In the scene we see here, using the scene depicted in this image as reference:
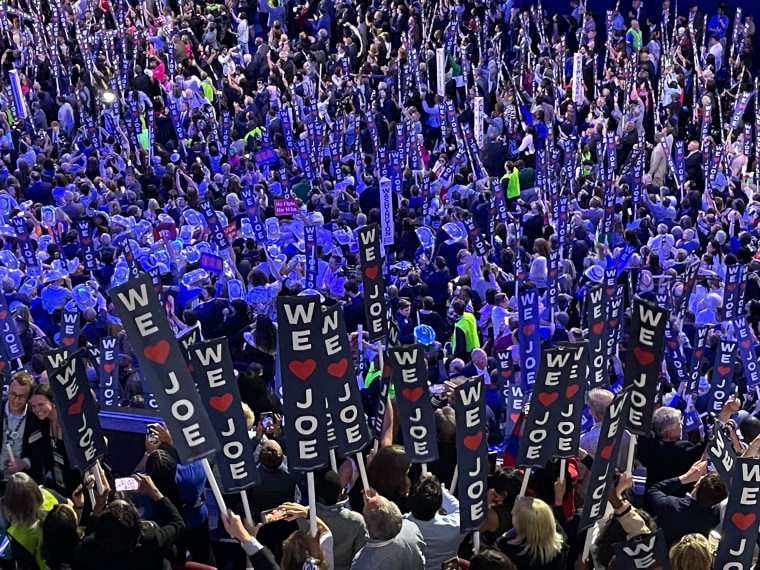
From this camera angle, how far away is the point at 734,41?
74.8 feet

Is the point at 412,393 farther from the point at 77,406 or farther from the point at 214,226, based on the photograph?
the point at 214,226

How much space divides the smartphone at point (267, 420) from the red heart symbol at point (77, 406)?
1611 millimetres

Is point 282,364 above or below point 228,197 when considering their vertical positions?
above

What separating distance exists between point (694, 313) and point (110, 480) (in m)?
6.83

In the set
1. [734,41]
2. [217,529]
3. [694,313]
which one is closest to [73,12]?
[734,41]

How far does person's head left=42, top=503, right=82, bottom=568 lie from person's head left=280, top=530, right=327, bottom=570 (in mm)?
1009

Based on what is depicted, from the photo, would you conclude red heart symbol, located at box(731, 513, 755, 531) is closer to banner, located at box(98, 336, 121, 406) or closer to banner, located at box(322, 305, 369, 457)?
banner, located at box(322, 305, 369, 457)

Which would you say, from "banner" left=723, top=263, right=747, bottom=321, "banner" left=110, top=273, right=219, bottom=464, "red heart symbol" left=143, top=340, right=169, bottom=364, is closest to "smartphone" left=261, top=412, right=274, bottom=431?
"banner" left=110, top=273, right=219, bottom=464

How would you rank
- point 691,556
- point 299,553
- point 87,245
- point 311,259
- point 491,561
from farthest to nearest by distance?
point 87,245 < point 311,259 < point 299,553 < point 691,556 < point 491,561

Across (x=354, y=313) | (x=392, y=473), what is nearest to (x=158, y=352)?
(x=392, y=473)

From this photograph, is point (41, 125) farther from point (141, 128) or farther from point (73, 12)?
point (73, 12)

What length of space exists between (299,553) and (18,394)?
2.61 meters

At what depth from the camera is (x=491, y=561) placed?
18.5 ft

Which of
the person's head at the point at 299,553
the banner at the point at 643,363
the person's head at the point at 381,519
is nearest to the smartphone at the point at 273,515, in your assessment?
the person's head at the point at 299,553
